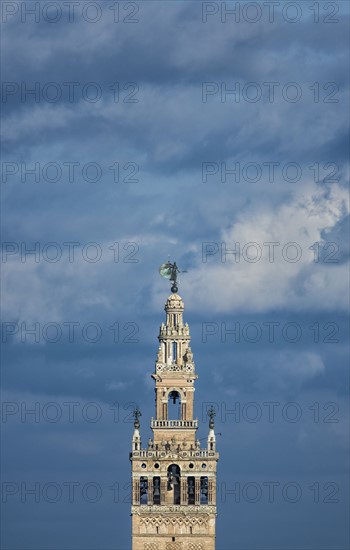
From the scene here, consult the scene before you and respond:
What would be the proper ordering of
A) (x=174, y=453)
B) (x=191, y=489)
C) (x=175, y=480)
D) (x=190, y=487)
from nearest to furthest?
(x=174, y=453), (x=190, y=487), (x=191, y=489), (x=175, y=480)

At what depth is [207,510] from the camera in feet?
561

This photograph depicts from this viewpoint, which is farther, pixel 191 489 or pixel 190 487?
pixel 191 489

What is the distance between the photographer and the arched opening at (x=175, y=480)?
171125mm

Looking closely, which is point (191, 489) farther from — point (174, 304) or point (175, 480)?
point (174, 304)

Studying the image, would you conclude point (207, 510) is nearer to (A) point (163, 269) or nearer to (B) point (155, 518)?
(B) point (155, 518)

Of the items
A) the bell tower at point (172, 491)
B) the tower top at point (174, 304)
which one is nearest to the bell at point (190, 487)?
the bell tower at point (172, 491)

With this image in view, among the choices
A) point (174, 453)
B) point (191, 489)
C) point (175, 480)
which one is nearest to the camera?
point (174, 453)

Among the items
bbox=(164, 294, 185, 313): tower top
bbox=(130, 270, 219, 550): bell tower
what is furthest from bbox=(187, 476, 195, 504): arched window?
bbox=(164, 294, 185, 313): tower top

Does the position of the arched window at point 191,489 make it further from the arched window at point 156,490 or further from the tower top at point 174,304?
the tower top at point 174,304

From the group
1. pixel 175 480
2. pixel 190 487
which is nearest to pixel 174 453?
pixel 175 480

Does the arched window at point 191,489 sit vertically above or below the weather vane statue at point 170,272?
below

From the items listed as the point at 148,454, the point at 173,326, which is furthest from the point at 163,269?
the point at 148,454

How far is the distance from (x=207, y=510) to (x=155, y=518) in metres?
4.50

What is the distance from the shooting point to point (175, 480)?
172m
